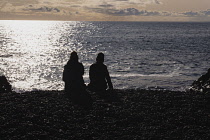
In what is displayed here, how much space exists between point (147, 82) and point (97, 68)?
1289cm

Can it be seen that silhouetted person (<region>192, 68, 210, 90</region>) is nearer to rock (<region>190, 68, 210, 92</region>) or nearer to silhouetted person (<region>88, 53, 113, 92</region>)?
rock (<region>190, 68, 210, 92</region>)

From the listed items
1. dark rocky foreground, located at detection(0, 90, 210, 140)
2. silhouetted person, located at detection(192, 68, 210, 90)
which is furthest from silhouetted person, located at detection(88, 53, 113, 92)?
silhouetted person, located at detection(192, 68, 210, 90)

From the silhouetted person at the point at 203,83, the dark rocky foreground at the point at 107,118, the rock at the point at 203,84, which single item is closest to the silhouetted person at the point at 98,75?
the dark rocky foreground at the point at 107,118

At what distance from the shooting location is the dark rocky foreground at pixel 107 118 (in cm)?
859

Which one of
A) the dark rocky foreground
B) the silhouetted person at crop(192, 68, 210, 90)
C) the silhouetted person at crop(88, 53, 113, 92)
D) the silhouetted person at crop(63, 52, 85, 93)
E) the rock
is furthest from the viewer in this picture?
the silhouetted person at crop(192, 68, 210, 90)

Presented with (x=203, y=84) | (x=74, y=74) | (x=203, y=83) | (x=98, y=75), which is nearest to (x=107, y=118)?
(x=74, y=74)

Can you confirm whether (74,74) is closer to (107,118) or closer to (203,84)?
(107,118)

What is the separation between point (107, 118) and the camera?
10.1 m

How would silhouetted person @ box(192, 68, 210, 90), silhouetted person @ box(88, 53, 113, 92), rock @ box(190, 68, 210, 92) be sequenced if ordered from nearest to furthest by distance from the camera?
1. silhouetted person @ box(88, 53, 113, 92)
2. rock @ box(190, 68, 210, 92)
3. silhouetted person @ box(192, 68, 210, 90)

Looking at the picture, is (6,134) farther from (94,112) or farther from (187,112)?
(187,112)

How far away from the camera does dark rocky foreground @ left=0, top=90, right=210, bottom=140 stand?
859 cm

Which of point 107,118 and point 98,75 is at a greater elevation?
point 98,75

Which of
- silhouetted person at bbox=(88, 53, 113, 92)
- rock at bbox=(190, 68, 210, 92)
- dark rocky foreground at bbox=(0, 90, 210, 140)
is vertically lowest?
rock at bbox=(190, 68, 210, 92)

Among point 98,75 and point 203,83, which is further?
point 203,83
